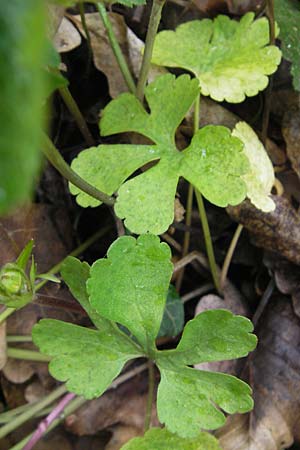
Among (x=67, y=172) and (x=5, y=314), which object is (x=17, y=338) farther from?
(x=67, y=172)

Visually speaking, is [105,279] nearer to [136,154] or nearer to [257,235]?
[136,154]

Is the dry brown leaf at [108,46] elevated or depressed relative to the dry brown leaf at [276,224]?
elevated

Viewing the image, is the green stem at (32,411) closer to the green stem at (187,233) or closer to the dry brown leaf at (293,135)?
the green stem at (187,233)

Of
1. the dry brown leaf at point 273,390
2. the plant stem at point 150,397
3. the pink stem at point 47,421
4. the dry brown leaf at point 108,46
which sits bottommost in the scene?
the dry brown leaf at point 273,390

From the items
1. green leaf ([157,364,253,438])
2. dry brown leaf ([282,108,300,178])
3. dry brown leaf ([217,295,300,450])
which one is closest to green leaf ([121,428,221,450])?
green leaf ([157,364,253,438])

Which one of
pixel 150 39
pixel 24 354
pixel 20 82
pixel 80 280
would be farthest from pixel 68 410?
pixel 20 82

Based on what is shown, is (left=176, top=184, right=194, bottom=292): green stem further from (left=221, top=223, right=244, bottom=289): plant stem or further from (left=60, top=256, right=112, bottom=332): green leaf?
(left=60, top=256, right=112, bottom=332): green leaf

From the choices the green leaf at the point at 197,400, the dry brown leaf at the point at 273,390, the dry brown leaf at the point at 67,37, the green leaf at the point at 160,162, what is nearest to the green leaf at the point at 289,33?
the green leaf at the point at 160,162
